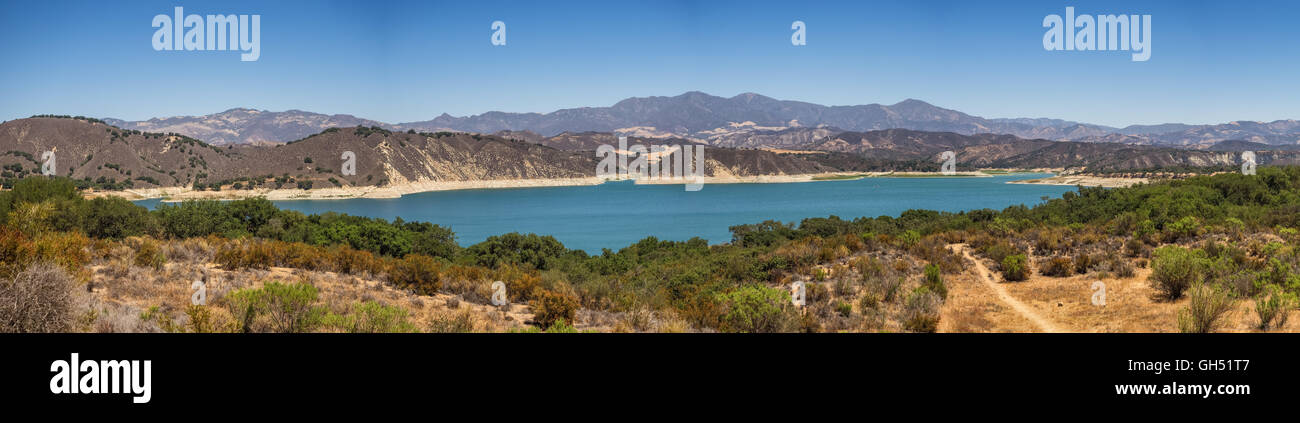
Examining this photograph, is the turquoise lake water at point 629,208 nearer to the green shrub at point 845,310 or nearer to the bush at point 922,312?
the bush at point 922,312

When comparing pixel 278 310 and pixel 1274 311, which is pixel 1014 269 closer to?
pixel 1274 311

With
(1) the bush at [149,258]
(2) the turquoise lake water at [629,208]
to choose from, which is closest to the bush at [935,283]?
(1) the bush at [149,258]

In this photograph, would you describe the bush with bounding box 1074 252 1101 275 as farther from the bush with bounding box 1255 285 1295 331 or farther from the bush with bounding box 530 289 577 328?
the bush with bounding box 530 289 577 328

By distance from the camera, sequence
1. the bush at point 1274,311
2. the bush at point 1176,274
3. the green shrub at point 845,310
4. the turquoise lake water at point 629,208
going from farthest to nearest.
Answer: the turquoise lake water at point 629,208 → the green shrub at point 845,310 → the bush at point 1176,274 → the bush at point 1274,311

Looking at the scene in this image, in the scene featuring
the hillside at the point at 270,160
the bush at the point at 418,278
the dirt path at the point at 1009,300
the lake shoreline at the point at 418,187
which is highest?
the hillside at the point at 270,160
